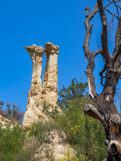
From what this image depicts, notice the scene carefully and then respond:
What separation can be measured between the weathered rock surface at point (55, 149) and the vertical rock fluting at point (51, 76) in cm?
854

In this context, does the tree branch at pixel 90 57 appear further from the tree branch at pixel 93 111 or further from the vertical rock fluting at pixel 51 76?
Result: the vertical rock fluting at pixel 51 76

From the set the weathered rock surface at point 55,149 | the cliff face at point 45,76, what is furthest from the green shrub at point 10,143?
the cliff face at point 45,76

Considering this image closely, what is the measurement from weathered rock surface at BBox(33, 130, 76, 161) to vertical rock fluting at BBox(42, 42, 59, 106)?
8.54m

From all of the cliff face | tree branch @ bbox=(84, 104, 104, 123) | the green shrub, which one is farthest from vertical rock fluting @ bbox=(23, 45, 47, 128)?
tree branch @ bbox=(84, 104, 104, 123)

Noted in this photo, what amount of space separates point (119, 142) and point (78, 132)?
9.71 ft

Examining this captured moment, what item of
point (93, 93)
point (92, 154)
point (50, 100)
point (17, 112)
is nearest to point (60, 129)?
point (92, 154)

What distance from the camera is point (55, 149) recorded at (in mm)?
7398

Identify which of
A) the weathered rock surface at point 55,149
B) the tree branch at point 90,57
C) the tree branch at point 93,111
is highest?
the tree branch at point 90,57

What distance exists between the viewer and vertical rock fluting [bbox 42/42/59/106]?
17.3 metres

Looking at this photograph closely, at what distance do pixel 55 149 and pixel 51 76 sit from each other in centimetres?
1069

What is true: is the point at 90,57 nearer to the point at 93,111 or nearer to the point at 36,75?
the point at 93,111

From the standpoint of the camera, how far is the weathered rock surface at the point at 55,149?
272 inches

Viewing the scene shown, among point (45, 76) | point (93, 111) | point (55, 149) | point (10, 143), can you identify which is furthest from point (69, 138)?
point (45, 76)

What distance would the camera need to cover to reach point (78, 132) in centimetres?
715
